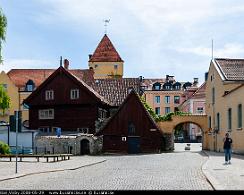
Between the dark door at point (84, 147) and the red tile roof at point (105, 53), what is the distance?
61.5 m

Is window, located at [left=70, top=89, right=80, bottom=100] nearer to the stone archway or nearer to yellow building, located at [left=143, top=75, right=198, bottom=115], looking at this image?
the stone archway

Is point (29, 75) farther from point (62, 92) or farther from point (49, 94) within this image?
point (62, 92)

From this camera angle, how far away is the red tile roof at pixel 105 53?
114 metres

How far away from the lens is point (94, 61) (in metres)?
114

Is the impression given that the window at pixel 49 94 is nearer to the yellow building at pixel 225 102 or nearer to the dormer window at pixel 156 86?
the yellow building at pixel 225 102

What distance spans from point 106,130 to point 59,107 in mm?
8214

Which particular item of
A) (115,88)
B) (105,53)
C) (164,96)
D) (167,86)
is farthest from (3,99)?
(105,53)

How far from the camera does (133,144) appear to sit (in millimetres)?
56719

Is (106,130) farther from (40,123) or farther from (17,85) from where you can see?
(17,85)

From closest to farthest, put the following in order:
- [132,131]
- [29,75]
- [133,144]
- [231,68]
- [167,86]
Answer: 1. [231,68]
2. [133,144]
3. [132,131]
4. [29,75]
5. [167,86]

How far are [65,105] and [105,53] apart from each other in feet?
177

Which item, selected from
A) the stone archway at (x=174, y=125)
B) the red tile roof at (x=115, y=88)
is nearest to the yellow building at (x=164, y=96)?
the red tile roof at (x=115, y=88)

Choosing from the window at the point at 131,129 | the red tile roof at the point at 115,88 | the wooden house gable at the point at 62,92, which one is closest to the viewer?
the window at the point at 131,129

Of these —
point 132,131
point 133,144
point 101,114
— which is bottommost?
point 133,144
